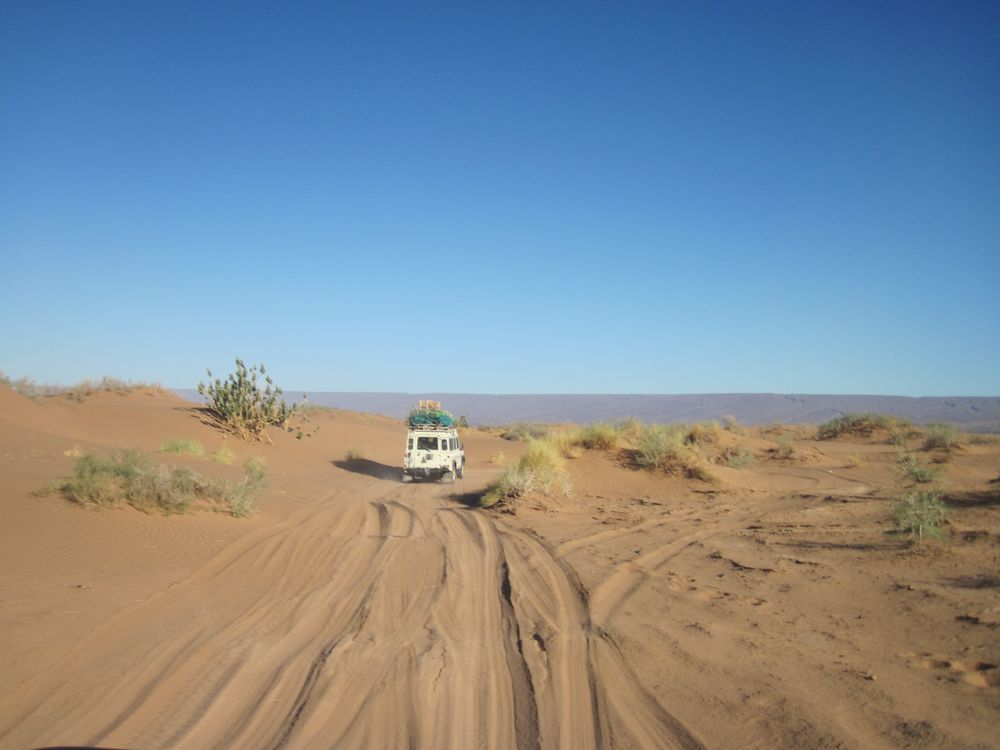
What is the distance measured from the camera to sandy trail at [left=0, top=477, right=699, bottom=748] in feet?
15.3

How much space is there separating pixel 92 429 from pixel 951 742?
31231 millimetres

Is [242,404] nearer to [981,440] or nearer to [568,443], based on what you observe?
[568,443]

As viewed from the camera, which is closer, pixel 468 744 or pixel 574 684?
pixel 468 744

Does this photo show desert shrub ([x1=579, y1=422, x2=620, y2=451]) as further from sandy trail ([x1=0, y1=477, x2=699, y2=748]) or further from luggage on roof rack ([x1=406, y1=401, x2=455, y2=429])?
sandy trail ([x1=0, y1=477, x2=699, y2=748])

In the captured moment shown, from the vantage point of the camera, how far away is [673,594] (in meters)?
8.18

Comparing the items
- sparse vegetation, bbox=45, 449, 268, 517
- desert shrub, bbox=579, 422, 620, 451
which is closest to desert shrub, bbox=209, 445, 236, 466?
sparse vegetation, bbox=45, 449, 268, 517

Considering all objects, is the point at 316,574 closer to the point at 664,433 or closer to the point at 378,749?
the point at 378,749

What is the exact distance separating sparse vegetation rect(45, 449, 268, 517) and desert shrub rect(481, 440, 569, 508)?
19.5ft

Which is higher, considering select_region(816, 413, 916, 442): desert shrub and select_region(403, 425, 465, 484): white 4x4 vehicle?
Result: select_region(816, 413, 916, 442): desert shrub

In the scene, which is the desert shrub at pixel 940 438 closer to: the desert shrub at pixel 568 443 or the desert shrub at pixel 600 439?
the desert shrub at pixel 600 439

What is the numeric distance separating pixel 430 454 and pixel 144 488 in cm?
1200

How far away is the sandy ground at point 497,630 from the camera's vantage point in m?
4.74

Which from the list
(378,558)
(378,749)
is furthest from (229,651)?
(378,558)

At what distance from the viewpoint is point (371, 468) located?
29.5m
